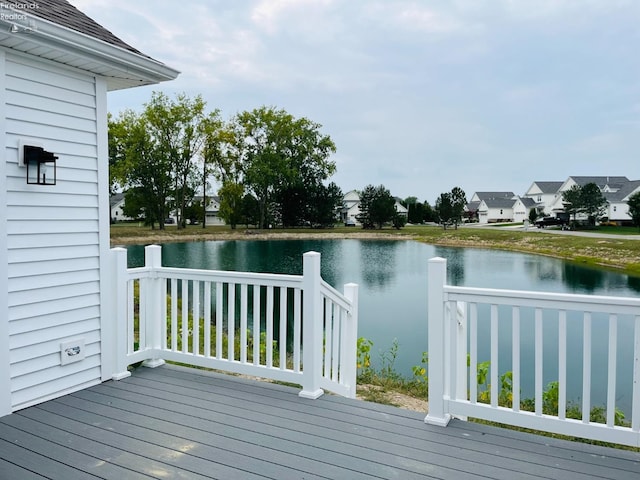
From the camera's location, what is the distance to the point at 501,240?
2869cm

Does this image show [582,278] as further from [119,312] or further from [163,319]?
[119,312]

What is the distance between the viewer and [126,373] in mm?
3480

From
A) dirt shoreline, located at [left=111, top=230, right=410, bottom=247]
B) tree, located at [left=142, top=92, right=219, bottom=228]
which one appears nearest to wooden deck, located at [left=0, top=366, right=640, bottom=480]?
dirt shoreline, located at [left=111, top=230, right=410, bottom=247]

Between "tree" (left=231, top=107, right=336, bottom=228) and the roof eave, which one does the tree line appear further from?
the roof eave

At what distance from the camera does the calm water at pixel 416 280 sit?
7.37 meters

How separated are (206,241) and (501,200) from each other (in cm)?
4293

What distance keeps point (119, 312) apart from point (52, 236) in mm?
741

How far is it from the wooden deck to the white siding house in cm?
30

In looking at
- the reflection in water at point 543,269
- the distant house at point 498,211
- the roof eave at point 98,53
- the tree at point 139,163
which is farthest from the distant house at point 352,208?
the roof eave at point 98,53

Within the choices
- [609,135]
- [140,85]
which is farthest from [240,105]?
[140,85]

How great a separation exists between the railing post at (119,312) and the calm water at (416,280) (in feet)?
14.2

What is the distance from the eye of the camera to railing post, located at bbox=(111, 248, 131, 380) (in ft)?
11.3

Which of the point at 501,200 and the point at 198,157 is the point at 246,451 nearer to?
the point at 198,157

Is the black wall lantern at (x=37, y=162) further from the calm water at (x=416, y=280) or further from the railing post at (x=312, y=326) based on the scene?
the calm water at (x=416, y=280)
